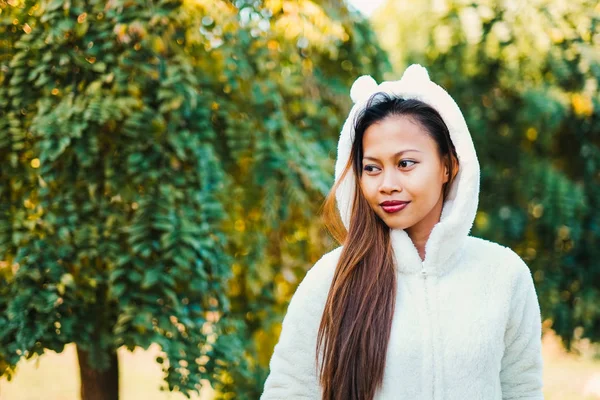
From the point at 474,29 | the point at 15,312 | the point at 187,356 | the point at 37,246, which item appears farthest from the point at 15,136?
the point at 474,29

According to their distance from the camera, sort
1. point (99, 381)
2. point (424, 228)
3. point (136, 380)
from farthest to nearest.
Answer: point (136, 380), point (99, 381), point (424, 228)

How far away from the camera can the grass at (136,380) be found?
243 inches

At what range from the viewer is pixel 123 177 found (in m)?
2.76

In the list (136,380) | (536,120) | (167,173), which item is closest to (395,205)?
(167,173)

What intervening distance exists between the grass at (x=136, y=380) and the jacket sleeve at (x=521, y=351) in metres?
3.95

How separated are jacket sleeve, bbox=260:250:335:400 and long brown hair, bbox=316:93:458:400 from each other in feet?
0.09

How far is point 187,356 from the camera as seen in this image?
107 inches

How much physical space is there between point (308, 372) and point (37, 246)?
3.92 ft

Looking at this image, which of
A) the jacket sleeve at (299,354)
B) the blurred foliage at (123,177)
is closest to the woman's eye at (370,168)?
the jacket sleeve at (299,354)

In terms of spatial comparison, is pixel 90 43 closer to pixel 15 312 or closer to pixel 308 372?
pixel 15 312

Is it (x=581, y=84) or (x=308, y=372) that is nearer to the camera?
(x=308, y=372)

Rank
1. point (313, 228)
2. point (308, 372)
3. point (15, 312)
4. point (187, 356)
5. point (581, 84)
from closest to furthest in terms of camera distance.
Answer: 1. point (308, 372)
2. point (15, 312)
3. point (187, 356)
4. point (313, 228)
5. point (581, 84)

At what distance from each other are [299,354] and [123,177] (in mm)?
1173

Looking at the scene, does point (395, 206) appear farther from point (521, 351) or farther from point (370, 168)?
point (521, 351)
